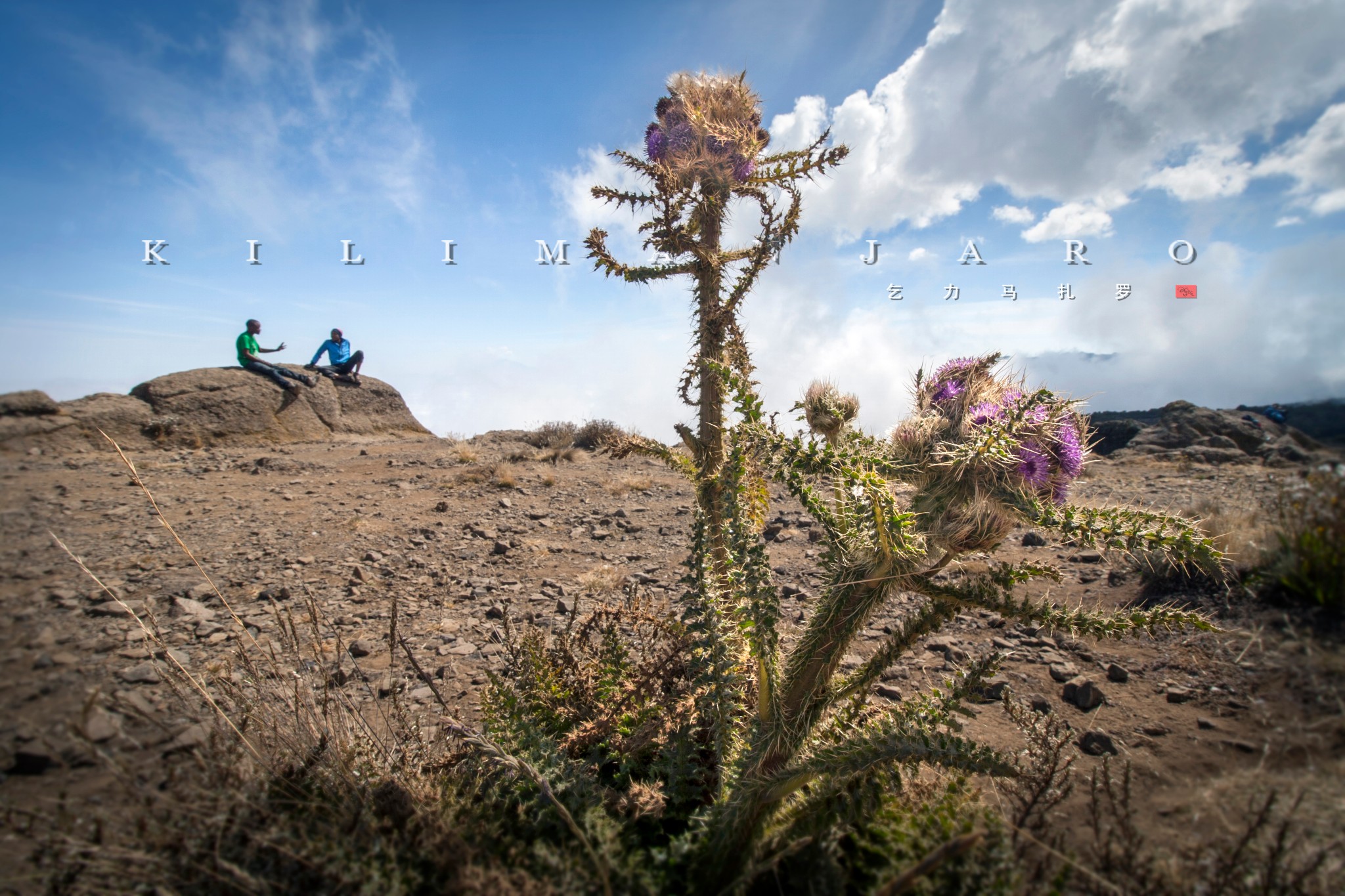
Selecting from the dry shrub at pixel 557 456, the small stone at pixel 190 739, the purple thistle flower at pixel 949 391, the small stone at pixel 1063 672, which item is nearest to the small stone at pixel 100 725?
the small stone at pixel 190 739

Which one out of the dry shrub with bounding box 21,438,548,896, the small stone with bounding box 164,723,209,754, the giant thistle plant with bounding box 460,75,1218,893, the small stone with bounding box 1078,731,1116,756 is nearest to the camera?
the dry shrub with bounding box 21,438,548,896

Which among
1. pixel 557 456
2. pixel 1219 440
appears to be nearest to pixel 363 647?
pixel 1219 440

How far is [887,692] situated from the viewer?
335 centimetres

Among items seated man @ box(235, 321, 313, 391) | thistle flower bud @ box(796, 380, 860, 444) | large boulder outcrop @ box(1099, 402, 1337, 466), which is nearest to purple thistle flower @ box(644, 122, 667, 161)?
thistle flower bud @ box(796, 380, 860, 444)

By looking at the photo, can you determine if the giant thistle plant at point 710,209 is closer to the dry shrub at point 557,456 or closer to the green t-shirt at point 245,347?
the dry shrub at point 557,456

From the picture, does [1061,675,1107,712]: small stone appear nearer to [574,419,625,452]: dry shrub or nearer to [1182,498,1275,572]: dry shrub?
[1182,498,1275,572]: dry shrub

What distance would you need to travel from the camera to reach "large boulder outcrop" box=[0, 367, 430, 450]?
10477 mm

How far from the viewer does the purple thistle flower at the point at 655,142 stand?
12.2 ft

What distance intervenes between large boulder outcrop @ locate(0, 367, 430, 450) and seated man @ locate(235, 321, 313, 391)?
0.22 meters

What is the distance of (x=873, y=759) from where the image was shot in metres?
1.48

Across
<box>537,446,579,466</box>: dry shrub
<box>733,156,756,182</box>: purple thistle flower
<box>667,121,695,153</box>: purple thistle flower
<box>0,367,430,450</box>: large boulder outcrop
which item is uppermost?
<box>667,121,695,153</box>: purple thistle flower

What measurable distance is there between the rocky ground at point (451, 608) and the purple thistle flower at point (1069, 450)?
0.40 meters

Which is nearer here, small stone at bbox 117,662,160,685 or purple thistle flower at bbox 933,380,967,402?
small stone at bbox 117,662,160,685

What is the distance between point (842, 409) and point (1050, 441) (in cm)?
79
